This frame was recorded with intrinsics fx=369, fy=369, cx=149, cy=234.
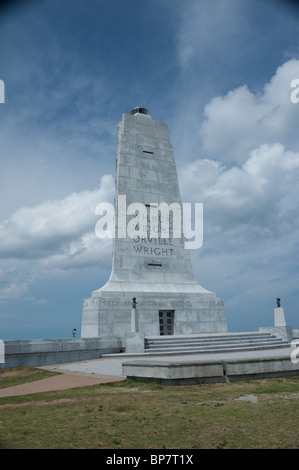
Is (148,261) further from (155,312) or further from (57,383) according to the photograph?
(57,383)

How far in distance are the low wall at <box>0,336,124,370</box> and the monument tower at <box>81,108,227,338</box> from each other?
2.37 m

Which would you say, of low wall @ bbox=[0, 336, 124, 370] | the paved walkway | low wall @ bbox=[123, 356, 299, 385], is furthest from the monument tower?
low wall @ bbox=[123, 356, 299, 385]

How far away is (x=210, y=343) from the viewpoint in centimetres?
1920

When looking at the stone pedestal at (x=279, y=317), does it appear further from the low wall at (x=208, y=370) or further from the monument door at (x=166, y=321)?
the low wall at (x=208, y=370)

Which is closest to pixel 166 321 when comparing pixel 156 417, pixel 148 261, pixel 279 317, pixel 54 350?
pixel 148 261

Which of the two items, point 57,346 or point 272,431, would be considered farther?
point 57,346

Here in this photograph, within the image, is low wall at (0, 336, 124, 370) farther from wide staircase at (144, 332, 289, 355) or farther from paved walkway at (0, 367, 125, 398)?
paved walkway at (0, 367, 125, 398)

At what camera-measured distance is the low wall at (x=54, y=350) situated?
15.6 meters

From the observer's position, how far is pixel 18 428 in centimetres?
610

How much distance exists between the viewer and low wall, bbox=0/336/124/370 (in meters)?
15.6

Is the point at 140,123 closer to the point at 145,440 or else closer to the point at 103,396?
the point at 103,396

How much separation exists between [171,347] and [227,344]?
3143 mm

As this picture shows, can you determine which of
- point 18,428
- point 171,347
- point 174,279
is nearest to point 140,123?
point 174,279

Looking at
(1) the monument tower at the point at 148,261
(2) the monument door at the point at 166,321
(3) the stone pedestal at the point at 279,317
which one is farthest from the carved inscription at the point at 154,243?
(3) the stone pedestal at the point at 279,317
